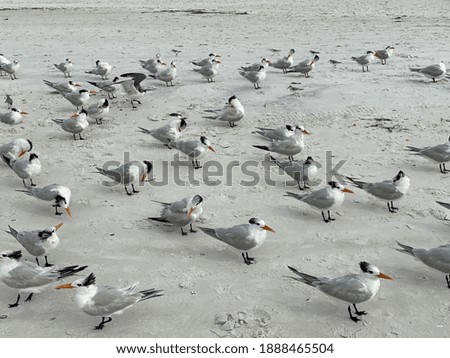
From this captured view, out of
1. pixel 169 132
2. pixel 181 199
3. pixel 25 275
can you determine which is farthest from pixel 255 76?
pixel 25 275

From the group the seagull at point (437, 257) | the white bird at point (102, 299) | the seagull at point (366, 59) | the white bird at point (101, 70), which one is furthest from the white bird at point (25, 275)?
the seagull at point (366, 59)

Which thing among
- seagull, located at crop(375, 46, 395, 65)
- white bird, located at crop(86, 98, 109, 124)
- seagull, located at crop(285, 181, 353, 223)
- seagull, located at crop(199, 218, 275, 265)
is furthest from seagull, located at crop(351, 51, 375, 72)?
seagull, located at crop(199, 218, 275, 265)

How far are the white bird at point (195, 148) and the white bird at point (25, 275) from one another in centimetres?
393

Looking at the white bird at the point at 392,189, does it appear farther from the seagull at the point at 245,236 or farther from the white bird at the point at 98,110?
the white bird at the point at 98,110

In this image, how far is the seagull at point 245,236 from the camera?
244 inches

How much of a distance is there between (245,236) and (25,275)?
2.72 metres

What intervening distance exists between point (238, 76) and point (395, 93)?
4698mm

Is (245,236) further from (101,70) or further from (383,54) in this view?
(383,54)

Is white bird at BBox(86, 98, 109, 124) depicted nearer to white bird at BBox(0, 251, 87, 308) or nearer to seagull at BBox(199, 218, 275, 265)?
seagull at BBox(199, 218, 275, 265)

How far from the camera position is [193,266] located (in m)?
6.17

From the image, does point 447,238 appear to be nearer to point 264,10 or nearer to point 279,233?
point 279,233

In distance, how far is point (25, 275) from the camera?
543cm

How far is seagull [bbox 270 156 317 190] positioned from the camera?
813 centimetres

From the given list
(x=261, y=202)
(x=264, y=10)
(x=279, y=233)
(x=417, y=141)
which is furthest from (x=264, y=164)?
(x=264, y=10)
